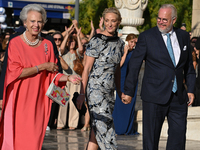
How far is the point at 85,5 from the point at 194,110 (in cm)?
1357

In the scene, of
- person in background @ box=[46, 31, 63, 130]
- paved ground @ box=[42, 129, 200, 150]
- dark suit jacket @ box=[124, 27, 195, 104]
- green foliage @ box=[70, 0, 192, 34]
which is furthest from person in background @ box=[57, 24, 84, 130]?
green foliage @ box=[70, 0, 192, 34]

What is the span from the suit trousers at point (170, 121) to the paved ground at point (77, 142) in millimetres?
2146

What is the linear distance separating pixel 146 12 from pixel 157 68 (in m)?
13.9

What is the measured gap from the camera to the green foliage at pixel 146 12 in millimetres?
18375

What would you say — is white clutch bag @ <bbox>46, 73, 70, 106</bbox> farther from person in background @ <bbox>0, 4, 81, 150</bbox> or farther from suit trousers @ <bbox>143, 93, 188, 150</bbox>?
suit trousers @ <bbox>143, 93, 188, 150</bbox>

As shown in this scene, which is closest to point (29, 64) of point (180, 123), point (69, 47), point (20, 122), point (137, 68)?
point (20, 122)

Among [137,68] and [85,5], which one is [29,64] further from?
[85,5]

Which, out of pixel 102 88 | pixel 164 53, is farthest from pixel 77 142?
pixel 164 53

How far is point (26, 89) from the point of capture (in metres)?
5.00

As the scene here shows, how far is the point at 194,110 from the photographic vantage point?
8.04 metres

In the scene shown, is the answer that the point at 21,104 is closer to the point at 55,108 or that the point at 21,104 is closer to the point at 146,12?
the point at 55,108

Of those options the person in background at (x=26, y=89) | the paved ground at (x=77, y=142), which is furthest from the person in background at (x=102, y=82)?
the paved ground at (x=77, y=142)

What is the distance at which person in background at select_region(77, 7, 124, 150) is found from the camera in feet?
17.6

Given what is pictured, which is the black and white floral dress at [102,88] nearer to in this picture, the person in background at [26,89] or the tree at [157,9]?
the person in background at [26,89]
